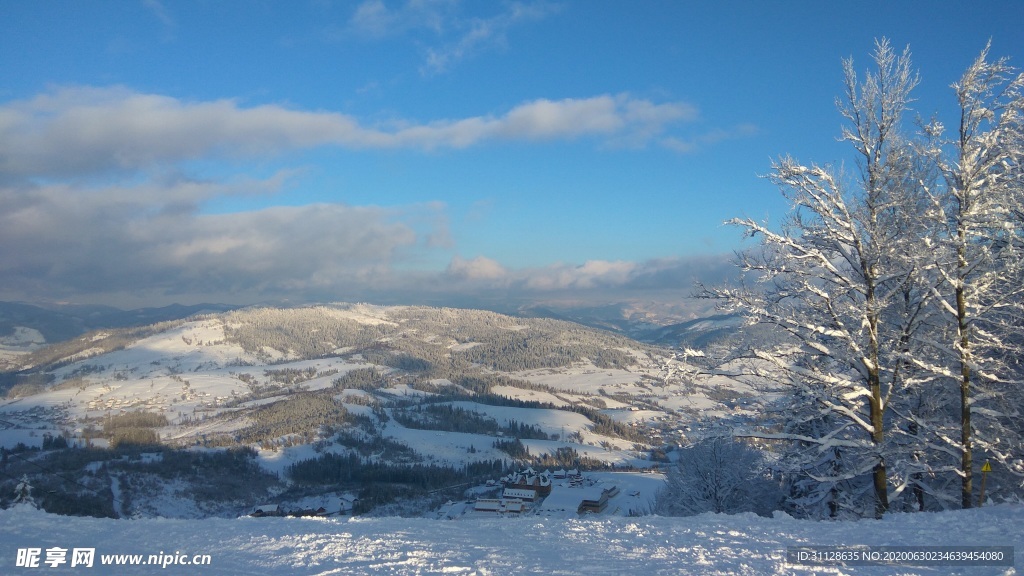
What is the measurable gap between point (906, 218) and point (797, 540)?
6.07m

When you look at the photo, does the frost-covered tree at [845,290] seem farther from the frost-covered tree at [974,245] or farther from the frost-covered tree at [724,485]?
the frost-covered tree at [724,485]

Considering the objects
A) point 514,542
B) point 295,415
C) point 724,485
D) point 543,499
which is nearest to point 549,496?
point 543,499

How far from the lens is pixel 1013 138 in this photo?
31.9ft

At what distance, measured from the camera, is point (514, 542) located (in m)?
8.23

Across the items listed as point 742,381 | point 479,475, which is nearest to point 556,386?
point 479,475

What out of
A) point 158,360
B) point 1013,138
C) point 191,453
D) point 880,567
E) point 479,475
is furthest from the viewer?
point 158,360

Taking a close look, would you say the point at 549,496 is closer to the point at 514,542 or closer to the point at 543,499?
the point at 543,499

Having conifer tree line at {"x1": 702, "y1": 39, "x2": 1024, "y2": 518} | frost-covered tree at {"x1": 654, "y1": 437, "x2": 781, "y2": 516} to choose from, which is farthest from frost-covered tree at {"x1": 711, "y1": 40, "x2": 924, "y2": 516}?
frost-covered tree at {"x1": 654, "y1": 437, "x2": 781, "y2": 516}

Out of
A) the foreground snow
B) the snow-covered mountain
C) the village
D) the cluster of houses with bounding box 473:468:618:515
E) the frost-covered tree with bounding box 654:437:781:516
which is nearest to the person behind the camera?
the foreground snow

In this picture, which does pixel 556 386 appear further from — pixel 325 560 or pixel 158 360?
pixel 325 560

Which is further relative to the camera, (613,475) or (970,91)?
(613,475)

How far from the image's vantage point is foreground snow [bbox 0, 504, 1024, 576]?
666cm

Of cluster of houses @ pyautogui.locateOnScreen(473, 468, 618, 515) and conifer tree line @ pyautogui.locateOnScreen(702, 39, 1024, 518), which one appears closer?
conifer tree line @ pyautogui.locateOnScreen(702, 39, 1024, 518)

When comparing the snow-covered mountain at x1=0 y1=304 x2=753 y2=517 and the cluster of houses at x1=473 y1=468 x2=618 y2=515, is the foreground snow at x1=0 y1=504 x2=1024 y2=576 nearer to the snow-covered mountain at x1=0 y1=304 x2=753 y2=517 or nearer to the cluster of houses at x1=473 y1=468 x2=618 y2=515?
the snow-covered mountain at x1=0 y1=304 x2=753 y2=517
